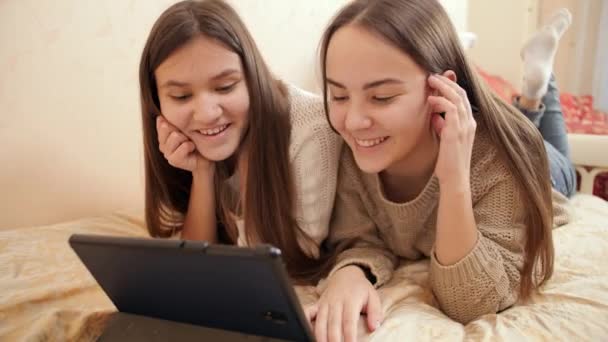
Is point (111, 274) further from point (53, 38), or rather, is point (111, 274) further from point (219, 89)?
point (53, 38)

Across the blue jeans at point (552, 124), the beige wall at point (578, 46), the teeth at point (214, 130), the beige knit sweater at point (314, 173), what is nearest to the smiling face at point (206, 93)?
the teeth at point (214, 130)

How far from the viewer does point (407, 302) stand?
677mm

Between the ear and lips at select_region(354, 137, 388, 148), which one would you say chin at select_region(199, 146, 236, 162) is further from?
the ear

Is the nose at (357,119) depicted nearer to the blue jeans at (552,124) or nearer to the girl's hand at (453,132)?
the girl's hand at (453,132)

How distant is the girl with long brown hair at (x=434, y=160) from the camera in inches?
25.8

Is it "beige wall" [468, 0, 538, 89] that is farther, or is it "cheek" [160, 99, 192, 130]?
"beige wall" [468, 0, 538, 89]

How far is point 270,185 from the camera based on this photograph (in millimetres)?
833

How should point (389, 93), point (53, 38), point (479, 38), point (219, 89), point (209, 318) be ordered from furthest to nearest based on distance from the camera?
point (479, 38), point (53, 38), point (219, 89), point (389, 93), point (209, 318)

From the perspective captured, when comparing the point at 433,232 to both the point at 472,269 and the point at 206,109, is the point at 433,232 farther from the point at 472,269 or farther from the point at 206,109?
the point at 206,109

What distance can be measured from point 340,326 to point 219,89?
0.42m

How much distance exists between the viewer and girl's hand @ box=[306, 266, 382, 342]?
553mm

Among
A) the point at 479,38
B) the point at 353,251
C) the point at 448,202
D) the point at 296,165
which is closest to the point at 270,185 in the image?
the point at 296,165

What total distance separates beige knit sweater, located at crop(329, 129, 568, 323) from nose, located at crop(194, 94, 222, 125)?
0.24m

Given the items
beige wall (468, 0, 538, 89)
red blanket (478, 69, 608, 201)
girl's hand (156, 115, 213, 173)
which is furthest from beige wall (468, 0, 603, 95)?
girl's hand (156, 115, 213, 173)
